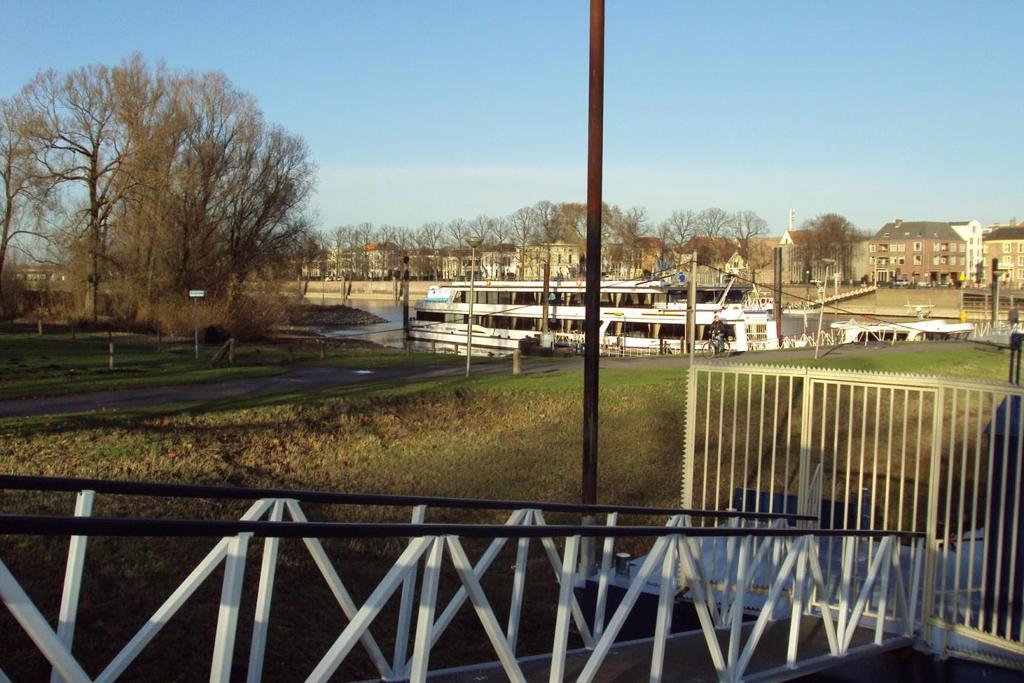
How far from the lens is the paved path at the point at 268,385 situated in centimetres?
1748

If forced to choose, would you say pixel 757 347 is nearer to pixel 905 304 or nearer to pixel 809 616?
pixel 809 616

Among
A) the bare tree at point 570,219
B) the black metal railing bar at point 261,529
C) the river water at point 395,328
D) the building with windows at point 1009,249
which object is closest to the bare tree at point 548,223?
the bare tree at point 570,219

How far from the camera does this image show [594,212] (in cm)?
1203

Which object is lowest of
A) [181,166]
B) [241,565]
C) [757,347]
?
[757,347]

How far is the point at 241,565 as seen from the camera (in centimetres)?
352

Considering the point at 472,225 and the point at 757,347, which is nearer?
the point at 757,347

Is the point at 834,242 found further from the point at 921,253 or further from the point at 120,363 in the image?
the point at 120,363

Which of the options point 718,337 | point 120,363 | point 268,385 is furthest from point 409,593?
point 718,337

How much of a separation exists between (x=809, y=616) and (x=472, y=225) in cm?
10939

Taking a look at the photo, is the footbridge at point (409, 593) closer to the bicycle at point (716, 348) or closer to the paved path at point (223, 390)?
the paved path at point (223, 390)

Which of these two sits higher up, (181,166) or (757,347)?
(181,166)

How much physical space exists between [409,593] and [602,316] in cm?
4664

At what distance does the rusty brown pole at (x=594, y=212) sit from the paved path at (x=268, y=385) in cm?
923

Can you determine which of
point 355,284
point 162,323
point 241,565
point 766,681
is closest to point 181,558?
point 766,681
